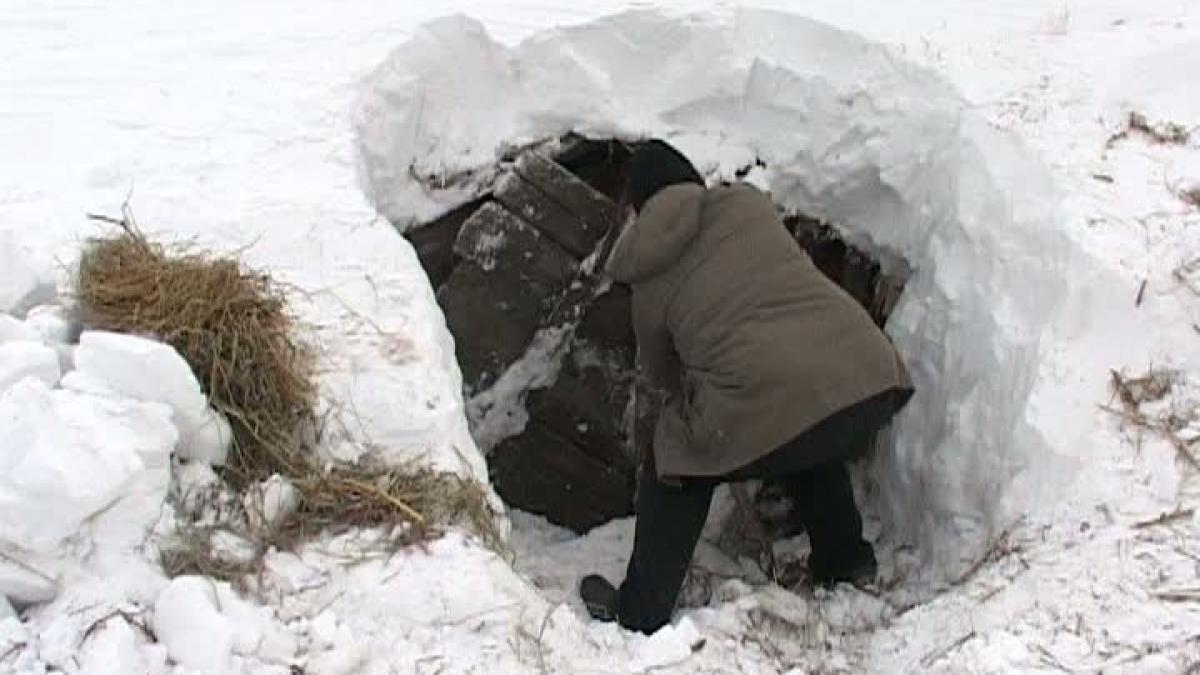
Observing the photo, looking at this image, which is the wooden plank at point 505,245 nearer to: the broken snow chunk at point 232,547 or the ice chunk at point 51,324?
the ice chunk at point 51,324

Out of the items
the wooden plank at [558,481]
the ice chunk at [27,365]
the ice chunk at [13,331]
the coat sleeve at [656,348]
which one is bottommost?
the wooden plank at [558,481]

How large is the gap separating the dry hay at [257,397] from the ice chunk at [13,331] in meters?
0.16

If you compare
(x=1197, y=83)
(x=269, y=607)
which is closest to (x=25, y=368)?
(x=269, y=607)

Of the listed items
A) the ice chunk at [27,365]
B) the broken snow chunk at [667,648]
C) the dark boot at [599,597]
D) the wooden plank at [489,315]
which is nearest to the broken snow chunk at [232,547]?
the ice chunk at [27,365]

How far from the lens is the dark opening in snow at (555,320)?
192 inches

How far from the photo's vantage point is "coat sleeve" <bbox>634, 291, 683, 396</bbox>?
149 inches

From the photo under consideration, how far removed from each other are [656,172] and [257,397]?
130cm

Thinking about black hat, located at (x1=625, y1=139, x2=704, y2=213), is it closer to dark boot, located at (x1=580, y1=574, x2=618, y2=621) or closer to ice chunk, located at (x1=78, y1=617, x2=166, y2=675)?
dark boot, located at (x1=580, y1=574, x2=618, y2=621)

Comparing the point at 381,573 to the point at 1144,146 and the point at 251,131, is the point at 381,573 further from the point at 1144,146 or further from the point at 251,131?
the point at 1144,146

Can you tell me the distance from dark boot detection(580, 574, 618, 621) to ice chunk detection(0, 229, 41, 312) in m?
1.71

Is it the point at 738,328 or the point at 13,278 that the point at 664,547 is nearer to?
the point at 738,328

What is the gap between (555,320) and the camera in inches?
198

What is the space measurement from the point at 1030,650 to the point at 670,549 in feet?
3.89

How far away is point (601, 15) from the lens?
5066 millimetres
